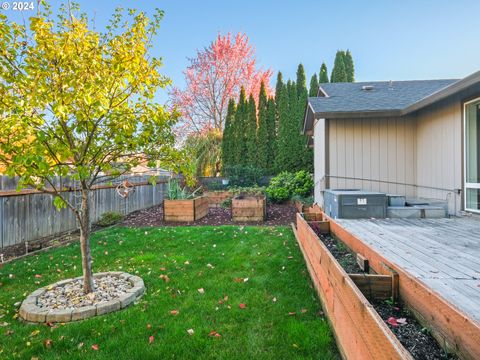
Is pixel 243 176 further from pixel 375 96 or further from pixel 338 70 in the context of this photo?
pixel 338 70

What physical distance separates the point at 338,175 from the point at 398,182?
137cm

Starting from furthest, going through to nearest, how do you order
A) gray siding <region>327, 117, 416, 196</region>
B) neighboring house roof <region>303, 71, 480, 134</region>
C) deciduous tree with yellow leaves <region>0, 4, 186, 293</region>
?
gray siding <region>327, 117, 416, 196</region>, neighboring house roof <region>303, 71, 480, 134</region>, deciduous tree with yellow leaves <region>0, 4, 186, 293</region>

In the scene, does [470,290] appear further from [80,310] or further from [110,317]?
[80,310]

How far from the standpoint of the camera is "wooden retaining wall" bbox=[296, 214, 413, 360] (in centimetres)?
132

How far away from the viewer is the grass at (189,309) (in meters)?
2.32

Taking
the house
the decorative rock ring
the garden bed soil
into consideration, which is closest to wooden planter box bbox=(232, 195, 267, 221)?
the house

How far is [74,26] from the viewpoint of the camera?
306 centimetres

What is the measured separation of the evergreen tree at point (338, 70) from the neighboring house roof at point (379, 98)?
722cm

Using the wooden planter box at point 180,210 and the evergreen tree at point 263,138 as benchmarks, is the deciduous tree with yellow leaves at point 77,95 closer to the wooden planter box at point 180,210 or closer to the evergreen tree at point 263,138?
the wooden planter box at point 180,210

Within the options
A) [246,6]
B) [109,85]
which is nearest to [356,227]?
[109,85]

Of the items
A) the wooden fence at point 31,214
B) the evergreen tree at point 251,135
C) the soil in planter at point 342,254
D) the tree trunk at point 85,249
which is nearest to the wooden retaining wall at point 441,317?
the soil in planter at point 342,254

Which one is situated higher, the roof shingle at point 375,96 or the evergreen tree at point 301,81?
the evergreen tree at point 301,81

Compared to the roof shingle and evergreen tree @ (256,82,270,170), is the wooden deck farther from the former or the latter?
evergreen tree @ (256,82,270,170)

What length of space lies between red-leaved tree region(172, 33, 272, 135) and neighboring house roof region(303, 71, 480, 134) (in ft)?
34.3
